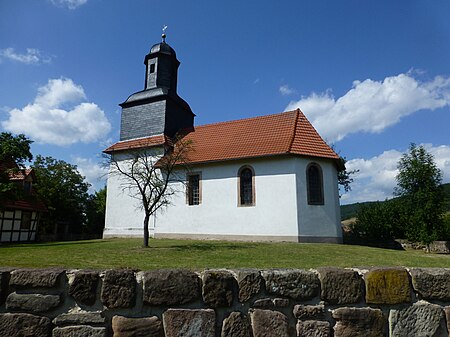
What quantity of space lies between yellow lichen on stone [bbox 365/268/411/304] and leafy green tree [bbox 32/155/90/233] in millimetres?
31388

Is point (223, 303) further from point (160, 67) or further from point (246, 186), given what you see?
point (160, 67)

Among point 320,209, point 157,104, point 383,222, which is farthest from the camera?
point 157,104

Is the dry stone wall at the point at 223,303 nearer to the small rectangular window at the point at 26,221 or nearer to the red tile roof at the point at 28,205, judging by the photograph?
the red tile roof at the point at 28,205

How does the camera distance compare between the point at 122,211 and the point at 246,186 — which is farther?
the point at 122,211

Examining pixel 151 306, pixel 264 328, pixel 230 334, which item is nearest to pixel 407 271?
pixel 264 328

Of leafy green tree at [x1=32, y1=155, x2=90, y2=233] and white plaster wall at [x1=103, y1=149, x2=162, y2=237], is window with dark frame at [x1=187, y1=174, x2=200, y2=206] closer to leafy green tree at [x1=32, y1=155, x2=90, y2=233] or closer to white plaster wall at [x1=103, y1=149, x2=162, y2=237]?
white plaster wall at [x1=103, y1=149, x2=162, y2=237]

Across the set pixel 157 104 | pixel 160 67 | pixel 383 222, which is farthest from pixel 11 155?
pixel 383 222

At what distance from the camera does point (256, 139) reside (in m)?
19.8

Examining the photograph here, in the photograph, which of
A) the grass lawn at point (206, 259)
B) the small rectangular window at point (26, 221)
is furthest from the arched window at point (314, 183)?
the small rectangular window at point (26, 221)

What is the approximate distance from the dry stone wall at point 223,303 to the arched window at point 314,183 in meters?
15.8

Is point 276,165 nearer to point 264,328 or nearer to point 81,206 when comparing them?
point 264,328

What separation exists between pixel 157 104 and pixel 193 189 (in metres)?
7.55

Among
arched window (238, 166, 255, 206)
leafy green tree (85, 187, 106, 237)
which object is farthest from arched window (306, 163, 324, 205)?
leafy green tree (85, 187, 106, 237)

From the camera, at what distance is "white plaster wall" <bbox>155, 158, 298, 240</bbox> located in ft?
57.7
